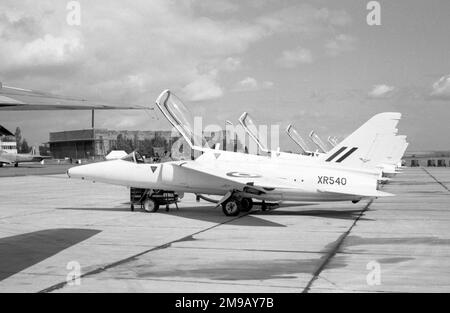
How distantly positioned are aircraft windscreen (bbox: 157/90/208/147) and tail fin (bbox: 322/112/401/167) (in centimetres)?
454

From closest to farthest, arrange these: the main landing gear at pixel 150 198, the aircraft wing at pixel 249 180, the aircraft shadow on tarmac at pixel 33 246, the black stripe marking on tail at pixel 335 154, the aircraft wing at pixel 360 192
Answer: the aircraft shadow on tarmac at pixel 33 246 < the aircraft wing at pixel 360 192 < the aircraft wing at pixel 249 180 < the black stripe marking on tail at pixel 335 154 < the main landing gear at pixel 150 198

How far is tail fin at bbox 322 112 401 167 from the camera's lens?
54.4ft

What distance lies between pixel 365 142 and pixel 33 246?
35.9ft

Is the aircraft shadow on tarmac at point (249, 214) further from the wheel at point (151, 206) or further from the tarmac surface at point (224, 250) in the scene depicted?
the wheel at point (151, 206)

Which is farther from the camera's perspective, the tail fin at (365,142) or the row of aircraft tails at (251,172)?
the tail fin at (365,142)

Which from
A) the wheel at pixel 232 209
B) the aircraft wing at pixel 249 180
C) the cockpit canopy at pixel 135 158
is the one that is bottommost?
the wheel at pixel 232 209

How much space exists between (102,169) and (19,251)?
7629 mm

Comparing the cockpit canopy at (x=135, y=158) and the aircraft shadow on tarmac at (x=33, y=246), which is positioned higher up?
the cockpit canopy at (x=135, y=158)

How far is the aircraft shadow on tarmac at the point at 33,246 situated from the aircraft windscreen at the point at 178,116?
207 inches

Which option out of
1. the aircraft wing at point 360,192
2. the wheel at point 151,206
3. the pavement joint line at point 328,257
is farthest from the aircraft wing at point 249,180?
the pavement joint line at point 328,257

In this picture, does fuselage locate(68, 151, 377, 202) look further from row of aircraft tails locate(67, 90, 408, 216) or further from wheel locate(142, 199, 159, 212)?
wheel locate(142, 199, 159, 212)

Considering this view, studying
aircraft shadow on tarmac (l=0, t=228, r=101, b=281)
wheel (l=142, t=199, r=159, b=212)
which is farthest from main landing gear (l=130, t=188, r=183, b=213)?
aircraft shadow on tarmac (l=0, t=228, r=101, b=281)

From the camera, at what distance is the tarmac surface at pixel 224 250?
300 inches
